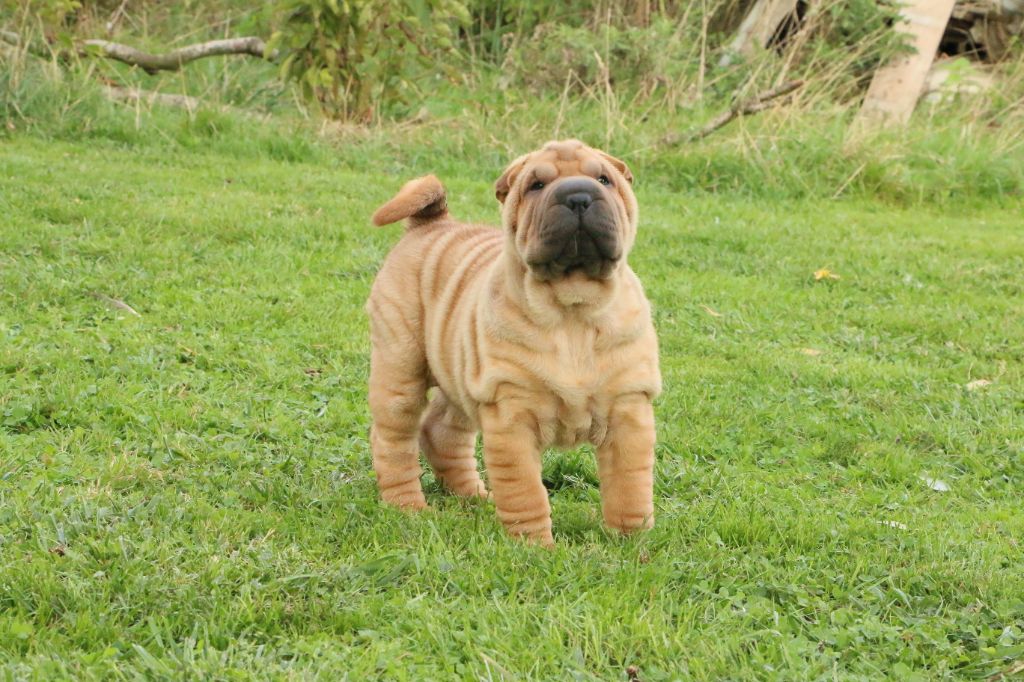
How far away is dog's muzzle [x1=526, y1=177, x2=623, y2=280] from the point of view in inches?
139

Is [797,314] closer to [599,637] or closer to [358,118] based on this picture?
[599,637]

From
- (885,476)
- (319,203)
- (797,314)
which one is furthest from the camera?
(319,203)

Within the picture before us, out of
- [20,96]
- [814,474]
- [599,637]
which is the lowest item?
[20,96]

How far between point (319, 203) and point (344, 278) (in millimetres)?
1678

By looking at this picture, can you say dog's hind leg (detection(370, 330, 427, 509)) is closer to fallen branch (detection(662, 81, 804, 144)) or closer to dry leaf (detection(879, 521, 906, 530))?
dry leaf (detection(879, 521, 906, 530))

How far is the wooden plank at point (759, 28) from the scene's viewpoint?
13.2 m

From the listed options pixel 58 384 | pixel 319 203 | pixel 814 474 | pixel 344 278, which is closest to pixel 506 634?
pixel 814 474

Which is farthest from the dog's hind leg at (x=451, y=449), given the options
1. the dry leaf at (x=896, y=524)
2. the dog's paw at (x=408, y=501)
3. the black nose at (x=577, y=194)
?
the dry leaf at (x=896, y=524)

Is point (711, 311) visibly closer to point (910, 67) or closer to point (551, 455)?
point (551, 455)

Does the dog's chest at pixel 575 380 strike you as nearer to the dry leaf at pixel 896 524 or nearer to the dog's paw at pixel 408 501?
the dog's paw at pixel 408 501

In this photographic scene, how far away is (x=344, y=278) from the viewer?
7.46m

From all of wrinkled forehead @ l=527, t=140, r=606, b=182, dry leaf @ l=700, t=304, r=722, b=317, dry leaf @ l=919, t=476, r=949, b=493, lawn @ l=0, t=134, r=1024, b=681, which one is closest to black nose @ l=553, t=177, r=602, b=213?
wrinkled forehead @ l=527, t=140, r=606, b=182

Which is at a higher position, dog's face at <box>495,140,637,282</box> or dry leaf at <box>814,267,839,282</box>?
dog's face at <box>495,140,637,282</box>

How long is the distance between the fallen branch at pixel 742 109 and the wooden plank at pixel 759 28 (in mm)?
1625
